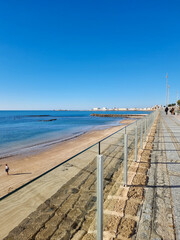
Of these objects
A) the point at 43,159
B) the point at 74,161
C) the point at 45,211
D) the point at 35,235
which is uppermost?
the point at 74,161

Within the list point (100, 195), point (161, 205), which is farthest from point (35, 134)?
point (100, 195)

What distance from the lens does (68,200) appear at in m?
2.62

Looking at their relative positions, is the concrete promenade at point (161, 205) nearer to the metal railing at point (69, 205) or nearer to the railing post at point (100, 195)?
the railing post at point (100, 195)

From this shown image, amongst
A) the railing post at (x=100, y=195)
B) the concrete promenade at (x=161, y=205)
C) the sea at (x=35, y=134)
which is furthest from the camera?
the sea at (x=35, y=134)

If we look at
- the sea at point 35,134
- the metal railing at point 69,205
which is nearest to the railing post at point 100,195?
the metal railing at point 69,205

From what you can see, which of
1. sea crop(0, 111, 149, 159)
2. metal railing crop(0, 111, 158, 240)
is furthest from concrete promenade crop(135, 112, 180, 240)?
sea crop(0, 111, 149, 159)

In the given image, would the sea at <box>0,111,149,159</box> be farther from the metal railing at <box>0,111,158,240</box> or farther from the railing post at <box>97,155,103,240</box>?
the railing post at <box>97,155,103,240</box>

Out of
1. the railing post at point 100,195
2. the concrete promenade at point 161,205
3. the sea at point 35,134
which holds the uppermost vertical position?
the railing post at point 100,195

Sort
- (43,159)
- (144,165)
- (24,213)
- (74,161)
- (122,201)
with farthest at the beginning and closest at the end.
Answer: (43,159), (144,165), (122,201), (24,213), (74,161)

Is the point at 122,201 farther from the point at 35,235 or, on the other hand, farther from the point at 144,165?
the point at 144,165

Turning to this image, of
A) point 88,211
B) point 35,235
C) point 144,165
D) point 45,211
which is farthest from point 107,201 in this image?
point 144,165

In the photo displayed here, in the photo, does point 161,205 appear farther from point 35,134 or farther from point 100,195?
point 35,134

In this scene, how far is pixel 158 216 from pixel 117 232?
78 centimetres

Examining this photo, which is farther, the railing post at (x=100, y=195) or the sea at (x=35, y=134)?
the sea at (x=35, y=134)
